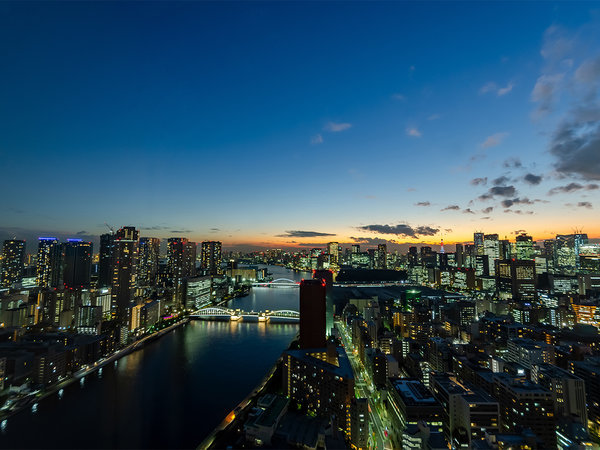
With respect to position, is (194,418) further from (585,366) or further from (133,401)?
(585,366)

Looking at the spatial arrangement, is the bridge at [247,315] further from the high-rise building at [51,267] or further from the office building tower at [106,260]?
the high-rise building at [51,267]

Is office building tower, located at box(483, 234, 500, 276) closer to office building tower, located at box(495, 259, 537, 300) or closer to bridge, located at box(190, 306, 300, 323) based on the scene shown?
office building tower, located at box(495, 259, 537, 300)

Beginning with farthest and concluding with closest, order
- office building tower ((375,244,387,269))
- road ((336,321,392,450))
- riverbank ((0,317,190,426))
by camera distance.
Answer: office building tower ((375,244,387,269)) → riverbank ((0,317,190,426)) → road ((336,321,392,450))

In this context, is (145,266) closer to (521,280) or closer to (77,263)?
(77,263)

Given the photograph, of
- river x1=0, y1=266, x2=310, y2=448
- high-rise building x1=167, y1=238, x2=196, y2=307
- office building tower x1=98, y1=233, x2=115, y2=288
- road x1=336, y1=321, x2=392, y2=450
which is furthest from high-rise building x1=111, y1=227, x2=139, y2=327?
road x1=336, y1=321, x2=392, y2=450

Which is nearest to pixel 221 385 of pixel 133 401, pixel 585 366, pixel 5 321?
pixel 133 401
